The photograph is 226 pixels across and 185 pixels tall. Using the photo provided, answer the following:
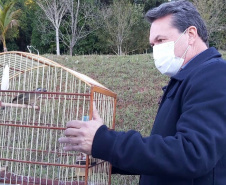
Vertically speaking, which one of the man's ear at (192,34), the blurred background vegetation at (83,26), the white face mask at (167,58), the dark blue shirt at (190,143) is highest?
the blurred background vegetation at (83,26)

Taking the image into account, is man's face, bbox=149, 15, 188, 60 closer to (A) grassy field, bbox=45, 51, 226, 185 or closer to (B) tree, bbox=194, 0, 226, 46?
(A) grassy field, bbox=45, 51, 226, 185

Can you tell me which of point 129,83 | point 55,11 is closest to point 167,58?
point 129,83

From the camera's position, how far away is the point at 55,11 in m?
17.9

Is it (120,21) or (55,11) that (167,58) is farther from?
(55,11)

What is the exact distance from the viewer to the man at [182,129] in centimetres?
122

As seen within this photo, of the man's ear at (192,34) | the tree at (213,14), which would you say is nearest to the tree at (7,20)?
the tree at (213,14)

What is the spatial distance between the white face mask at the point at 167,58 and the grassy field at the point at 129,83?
2682mm

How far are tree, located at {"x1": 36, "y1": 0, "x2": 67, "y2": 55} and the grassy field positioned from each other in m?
9.34

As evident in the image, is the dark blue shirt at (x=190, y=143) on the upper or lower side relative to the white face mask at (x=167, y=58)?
lower

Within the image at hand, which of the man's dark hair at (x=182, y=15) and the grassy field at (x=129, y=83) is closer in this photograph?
the man's dark hair at (x=182, y=15)

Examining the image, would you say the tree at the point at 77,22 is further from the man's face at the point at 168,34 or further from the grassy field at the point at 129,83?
the man's face at the point at 168,34

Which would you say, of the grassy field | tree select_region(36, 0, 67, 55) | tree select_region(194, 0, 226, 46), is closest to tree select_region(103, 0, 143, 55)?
tree select_region(36, 0, 67, 55)

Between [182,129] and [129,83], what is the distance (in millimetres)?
5796

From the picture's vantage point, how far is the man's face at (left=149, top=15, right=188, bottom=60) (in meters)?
1.57
